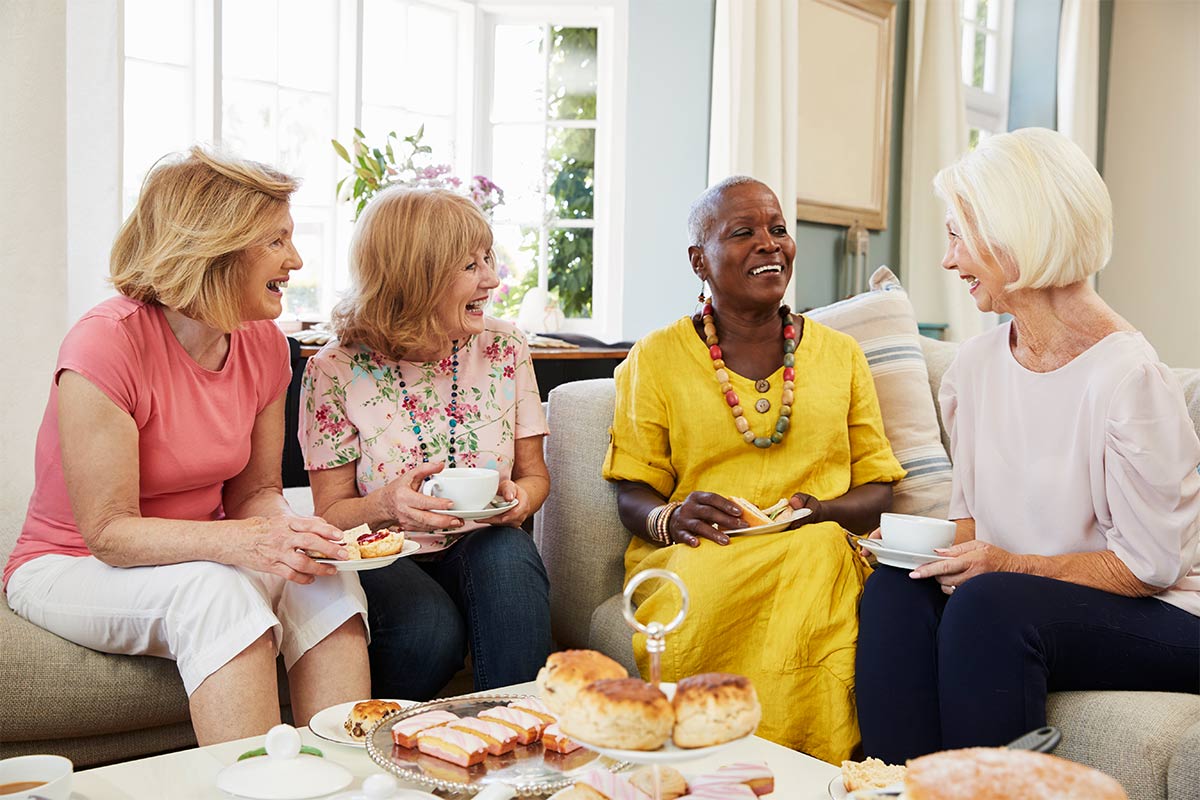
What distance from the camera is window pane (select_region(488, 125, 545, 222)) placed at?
440cm

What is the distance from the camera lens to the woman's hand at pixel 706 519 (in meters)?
1.96

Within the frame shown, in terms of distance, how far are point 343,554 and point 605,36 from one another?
326cm

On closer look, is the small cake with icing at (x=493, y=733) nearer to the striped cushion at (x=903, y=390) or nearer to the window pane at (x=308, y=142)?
the striped cushion at (x=903, y=390)

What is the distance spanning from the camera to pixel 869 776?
45.8 inches

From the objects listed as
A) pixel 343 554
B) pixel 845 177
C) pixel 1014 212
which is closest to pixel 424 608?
pixel 343 554

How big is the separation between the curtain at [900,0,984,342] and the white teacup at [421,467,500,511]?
12.8 feet

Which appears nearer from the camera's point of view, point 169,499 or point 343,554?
point 343,554

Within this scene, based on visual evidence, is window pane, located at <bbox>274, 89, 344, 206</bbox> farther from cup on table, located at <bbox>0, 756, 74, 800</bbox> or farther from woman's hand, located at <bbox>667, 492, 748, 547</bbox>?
cup on table, located at <bbox>0, 756, 74, 800</bbox>

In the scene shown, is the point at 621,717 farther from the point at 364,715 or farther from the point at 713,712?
the point at 364,715

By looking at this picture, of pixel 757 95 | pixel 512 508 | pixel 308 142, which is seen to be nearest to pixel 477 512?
pixel 512 508

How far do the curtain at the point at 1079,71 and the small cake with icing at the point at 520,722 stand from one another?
5.64 meters

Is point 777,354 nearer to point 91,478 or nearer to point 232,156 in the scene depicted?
point 232,156

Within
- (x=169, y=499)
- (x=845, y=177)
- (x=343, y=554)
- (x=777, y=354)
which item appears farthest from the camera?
(x=845, y=177)

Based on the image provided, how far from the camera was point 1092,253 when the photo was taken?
1.72 m
